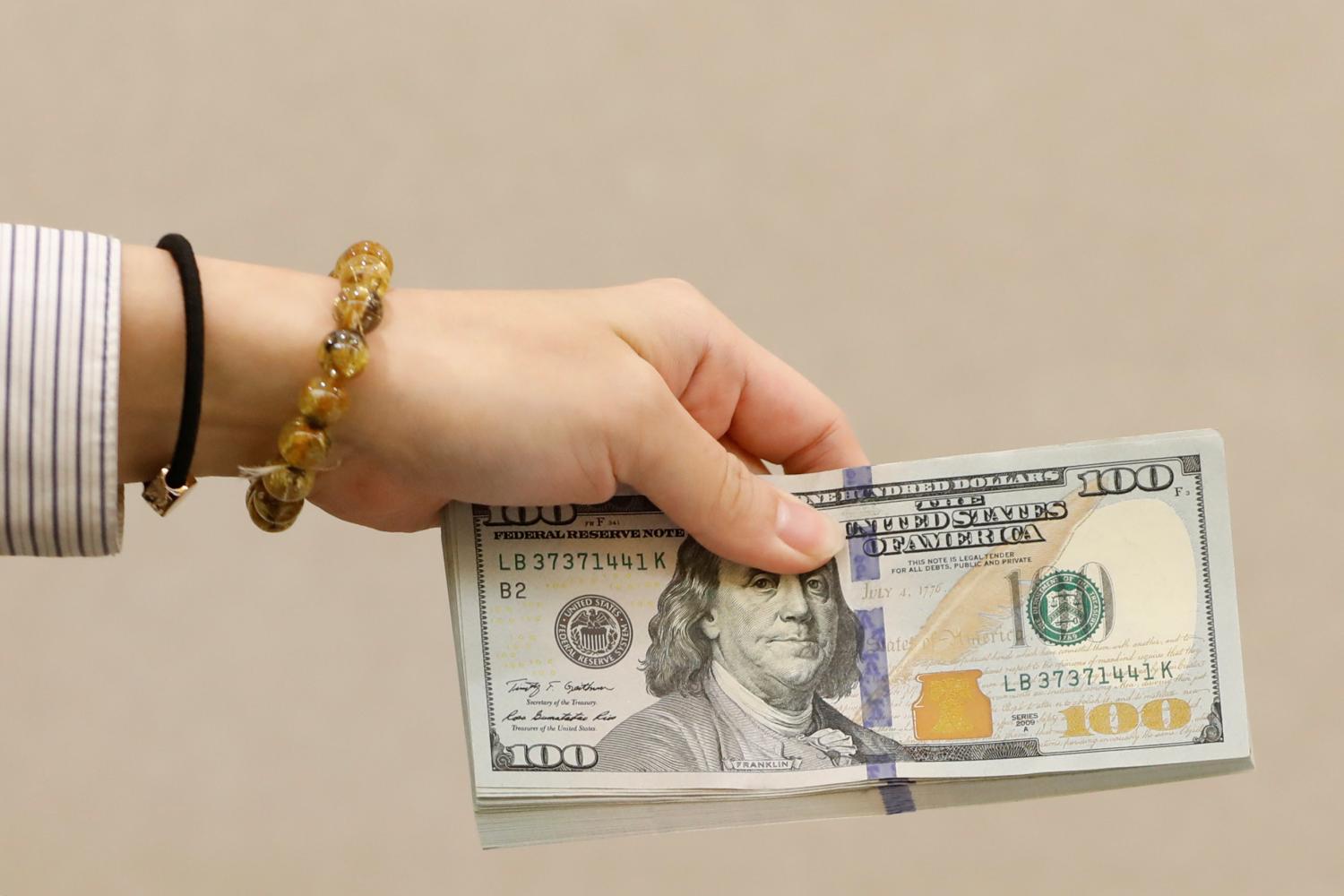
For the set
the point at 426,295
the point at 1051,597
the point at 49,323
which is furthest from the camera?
the point at 1051,597

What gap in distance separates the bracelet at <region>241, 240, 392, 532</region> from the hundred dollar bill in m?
0.17

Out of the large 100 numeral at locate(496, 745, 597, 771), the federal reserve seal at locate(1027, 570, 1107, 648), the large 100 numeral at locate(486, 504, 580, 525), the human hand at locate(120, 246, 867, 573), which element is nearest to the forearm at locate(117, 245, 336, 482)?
the human hand at locate(120, 246, 867, 573)

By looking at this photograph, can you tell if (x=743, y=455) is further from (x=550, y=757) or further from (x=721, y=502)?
(x=550, y=757)

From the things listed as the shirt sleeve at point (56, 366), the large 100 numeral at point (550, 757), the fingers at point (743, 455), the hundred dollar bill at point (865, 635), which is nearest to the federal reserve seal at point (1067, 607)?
the hundred dollar bill at point (865, 635)

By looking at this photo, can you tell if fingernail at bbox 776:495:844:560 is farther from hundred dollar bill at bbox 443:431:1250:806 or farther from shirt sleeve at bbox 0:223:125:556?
shirt sleeve at bbox 0:223:125:556

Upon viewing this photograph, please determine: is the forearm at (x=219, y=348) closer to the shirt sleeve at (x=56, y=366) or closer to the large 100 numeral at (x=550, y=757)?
the shirt sleeve at (x=56, y=366)

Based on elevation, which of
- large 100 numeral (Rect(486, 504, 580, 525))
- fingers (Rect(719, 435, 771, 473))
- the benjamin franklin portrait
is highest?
fingers (Rect(719, 435, 771, 473))

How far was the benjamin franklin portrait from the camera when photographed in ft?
3.37

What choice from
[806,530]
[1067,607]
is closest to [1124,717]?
[1067,607]

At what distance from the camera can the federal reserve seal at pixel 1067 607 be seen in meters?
1.02

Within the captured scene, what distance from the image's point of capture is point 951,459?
1030 mm

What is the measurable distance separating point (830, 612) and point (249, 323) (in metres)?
0.55

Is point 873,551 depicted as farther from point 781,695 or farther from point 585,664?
point 585,664

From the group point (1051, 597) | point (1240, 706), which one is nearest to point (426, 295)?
point (1051, 597)
